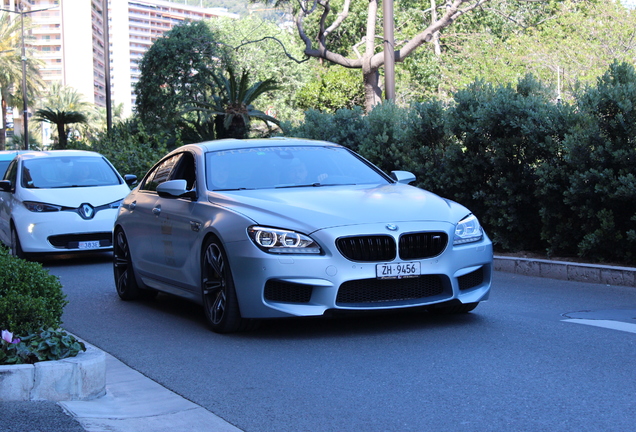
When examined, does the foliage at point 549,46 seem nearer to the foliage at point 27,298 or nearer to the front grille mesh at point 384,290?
the front grille mesh at point 384,290

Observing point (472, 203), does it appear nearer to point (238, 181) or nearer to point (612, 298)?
point (612, 298)

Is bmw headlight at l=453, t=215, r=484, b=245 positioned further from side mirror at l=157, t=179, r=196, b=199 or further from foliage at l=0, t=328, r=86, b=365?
foliage at l=0, t=328, r=86, b=365

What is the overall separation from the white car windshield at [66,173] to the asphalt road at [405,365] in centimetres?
601

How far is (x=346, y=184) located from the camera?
320 inches

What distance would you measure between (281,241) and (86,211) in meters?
7.82

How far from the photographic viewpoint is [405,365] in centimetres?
586

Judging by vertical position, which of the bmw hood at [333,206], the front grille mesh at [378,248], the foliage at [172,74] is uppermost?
the foliage at [172,74]

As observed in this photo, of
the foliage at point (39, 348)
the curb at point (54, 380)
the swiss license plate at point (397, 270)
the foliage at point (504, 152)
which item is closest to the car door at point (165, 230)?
the swiss license plate at point (397, 270)

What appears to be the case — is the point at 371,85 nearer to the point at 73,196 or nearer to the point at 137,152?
the point at 137,152

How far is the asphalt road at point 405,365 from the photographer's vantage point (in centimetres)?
468

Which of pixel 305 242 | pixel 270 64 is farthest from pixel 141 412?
pixel 270 64

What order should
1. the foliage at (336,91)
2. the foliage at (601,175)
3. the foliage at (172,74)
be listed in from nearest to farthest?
the foliage at (601,175)
the foliage at (336,91)
the foliage at (172,74)

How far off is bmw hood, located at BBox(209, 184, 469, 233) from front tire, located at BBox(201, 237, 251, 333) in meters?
0.40

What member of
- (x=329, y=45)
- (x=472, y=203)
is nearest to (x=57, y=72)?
(x=329, y=45)
